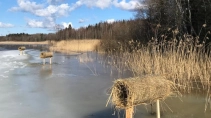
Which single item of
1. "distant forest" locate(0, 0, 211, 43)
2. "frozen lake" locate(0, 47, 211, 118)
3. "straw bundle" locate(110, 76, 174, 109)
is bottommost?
"frozen lake" locate(0, 47, 211, 118)

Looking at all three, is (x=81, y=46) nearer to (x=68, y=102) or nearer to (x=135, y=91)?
(x=68, y=102)

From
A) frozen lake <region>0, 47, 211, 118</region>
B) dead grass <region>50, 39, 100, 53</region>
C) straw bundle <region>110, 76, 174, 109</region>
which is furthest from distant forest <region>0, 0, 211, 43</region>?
dead grass <region>50, 39, 100, 53</region>

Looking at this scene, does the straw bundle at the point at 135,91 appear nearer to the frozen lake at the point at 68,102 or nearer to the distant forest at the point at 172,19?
the frozen lake at the point at 68,102

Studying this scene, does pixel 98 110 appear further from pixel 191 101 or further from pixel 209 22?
pixel 209 22

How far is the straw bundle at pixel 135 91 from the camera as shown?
11.9 ft

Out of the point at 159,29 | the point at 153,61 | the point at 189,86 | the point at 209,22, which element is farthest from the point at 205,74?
the point at 159,29

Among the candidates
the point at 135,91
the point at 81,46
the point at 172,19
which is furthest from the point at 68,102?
the point at 81,46

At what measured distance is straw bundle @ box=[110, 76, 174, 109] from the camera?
11.9ft

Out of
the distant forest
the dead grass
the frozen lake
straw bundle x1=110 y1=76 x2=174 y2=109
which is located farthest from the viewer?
the dead grass

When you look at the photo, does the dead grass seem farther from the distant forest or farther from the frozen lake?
the frozen lake

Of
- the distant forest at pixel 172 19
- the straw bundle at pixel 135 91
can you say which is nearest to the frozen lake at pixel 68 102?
the straw bundle at pixel 135 91

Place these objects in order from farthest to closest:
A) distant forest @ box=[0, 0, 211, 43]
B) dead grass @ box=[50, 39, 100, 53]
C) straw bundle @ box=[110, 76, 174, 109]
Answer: dead grass @ box=[50, 39, 100, 53] < distant forest @ box=[0, 0, 211, 43] < straw bundle @ box=[110, 76, 174, 109]

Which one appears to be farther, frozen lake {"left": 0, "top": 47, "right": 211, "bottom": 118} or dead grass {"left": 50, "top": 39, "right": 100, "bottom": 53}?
dead grass {"left": 50, "top": 39, "right": 100, "bottom": 53}

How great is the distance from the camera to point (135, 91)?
11.8 ft
